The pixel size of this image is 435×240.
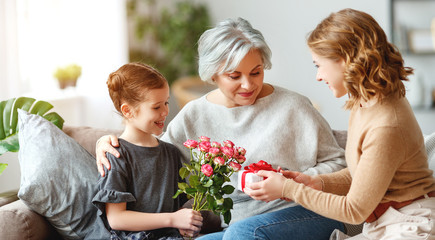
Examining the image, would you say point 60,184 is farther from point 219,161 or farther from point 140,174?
point 219,161

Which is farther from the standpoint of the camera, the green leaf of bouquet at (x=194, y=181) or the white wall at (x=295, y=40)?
the white wall at (x=295, y=40)

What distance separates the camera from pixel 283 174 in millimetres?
1832

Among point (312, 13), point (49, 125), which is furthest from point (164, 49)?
point (49, 125)

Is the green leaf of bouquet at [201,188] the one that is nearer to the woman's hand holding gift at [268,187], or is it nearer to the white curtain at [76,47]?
the woman's hand holding gift at [268,187]

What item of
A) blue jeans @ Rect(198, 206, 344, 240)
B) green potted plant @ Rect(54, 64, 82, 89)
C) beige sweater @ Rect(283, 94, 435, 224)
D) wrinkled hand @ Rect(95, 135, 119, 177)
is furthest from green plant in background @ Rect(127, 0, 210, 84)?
beige sweater @ Rect(283, 94, 435, 224)

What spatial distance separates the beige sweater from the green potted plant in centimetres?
307

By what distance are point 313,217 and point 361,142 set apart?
1.42ft

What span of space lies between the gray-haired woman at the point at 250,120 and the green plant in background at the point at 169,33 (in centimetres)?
368

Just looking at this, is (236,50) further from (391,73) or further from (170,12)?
(170,12)

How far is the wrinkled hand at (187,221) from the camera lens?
1831 mm

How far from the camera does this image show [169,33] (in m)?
5.91

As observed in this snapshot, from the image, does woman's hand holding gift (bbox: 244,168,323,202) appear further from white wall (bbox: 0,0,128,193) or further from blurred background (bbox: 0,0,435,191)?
white wall (bbox: 0,0,128,193)

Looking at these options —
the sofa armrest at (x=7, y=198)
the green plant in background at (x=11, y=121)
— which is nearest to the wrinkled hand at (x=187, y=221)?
the sofa armrest at (x=7, y=198)

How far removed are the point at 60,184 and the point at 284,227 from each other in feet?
2.83
